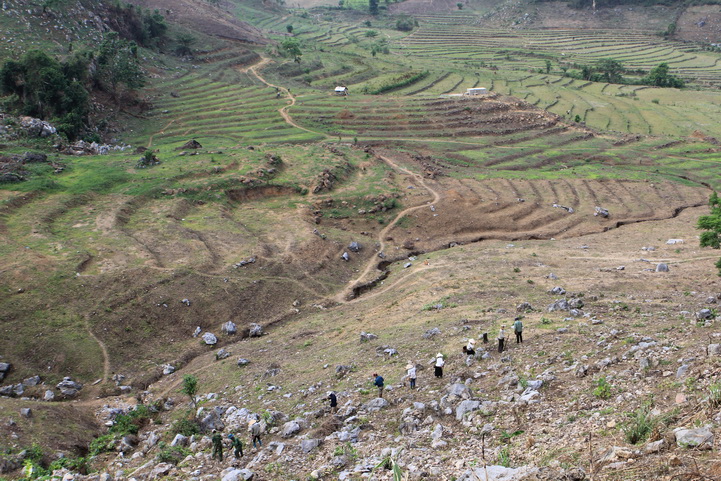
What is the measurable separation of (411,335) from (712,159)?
63640mm

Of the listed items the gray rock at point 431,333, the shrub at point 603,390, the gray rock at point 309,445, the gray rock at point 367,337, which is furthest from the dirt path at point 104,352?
the shrub at point 603,390

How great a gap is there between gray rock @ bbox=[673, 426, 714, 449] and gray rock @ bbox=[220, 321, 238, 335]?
24827mm

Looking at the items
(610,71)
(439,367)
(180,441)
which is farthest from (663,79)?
(180,441)

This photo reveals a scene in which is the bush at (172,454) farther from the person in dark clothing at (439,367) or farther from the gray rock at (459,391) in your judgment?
the gray rock at (459,391)

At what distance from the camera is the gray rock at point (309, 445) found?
52.0 feet

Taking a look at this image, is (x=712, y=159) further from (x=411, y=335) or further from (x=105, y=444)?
(x=105, y=444)

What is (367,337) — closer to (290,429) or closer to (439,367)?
(439,367)

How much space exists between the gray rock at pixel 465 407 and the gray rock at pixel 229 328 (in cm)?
1840

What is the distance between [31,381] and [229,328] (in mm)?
10203

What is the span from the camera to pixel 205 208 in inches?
1694

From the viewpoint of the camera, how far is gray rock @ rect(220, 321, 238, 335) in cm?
3059

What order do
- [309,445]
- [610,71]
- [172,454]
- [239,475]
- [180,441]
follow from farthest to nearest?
[610,71] < [180,441] < [172,454] < [309,445] < [239,475]

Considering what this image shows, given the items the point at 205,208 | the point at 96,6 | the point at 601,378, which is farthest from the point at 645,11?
the point at 601,378

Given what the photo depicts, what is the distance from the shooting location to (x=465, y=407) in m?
15.6
